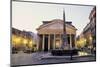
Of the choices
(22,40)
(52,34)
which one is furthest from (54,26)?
(22,40)

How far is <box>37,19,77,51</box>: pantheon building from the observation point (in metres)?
2.60

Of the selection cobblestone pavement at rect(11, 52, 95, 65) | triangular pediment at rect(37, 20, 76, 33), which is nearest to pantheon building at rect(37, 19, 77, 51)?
triangular pediment at rect(37, 20, 76, 33)

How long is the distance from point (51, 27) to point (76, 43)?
15.3 inches

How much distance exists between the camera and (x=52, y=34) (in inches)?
104

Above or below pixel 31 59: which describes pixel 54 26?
above

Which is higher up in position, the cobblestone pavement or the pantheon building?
the pantheon building

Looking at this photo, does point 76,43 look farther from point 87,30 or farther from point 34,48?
point 34,48

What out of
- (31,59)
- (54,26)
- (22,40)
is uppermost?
(54,26)

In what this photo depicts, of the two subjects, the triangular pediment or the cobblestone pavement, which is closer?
the cobblestone pavement

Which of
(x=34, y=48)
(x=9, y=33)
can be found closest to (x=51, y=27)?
(x=34, y=48)

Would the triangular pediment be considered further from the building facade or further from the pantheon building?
the building facade

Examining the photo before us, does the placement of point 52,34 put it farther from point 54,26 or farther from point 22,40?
point 22,40

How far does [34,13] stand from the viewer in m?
2.56

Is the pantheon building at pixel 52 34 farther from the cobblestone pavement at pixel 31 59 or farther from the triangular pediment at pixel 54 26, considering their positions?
the cobblestone pavement at pixel 31 59
